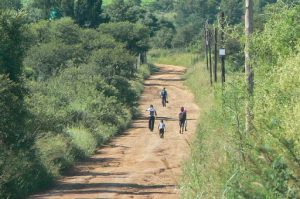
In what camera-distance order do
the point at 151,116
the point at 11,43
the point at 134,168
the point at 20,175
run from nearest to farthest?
the point at 20,175, the point at 11,43, the point at 134,168, the point at 151,116

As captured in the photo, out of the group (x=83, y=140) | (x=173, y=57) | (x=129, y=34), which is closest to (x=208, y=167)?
(x=83, y=140)

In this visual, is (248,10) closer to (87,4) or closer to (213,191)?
(213,191)

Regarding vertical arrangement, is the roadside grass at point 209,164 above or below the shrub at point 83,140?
above

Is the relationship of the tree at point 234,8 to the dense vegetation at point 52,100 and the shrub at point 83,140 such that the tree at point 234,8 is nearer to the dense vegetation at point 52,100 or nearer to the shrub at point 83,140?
the dense vegetation at point 52,100

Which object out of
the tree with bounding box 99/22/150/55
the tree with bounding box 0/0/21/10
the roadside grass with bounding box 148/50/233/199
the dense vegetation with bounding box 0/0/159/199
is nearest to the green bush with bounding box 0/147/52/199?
the dense vegetation with bounding box 0/0/159/199

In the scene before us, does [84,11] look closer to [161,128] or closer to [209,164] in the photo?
[161,128]

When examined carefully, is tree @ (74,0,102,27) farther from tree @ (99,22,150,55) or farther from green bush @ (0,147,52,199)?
green bush @ (0,147,52,199)

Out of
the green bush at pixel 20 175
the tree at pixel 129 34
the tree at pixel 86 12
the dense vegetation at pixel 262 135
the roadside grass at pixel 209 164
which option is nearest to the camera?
the dense vegetation at pixel 262 135

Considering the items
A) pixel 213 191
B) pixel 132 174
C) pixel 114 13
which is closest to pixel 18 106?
pixel 132 174

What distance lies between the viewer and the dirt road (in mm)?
17531

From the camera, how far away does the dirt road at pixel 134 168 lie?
17531 millimetres

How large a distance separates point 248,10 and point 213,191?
561cm

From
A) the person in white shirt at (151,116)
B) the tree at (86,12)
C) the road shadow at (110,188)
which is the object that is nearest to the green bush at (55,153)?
the road shadow at (110,188)

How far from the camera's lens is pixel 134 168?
22016mm
